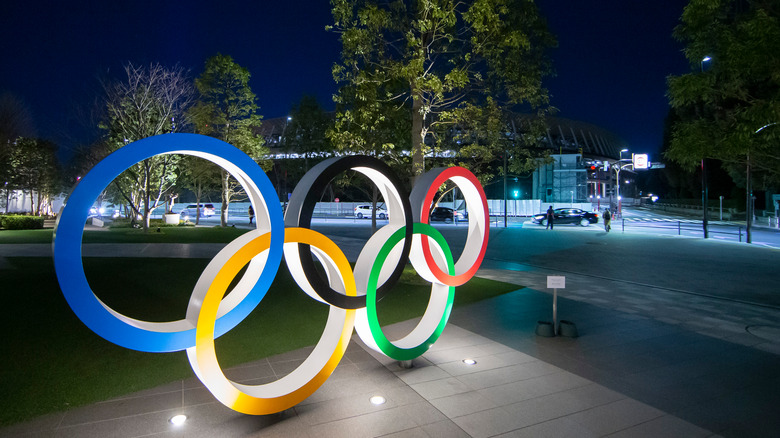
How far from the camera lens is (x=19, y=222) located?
89.2 ft

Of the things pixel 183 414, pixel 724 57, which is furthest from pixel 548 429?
pixel 724 57

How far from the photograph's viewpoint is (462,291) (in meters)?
10.6

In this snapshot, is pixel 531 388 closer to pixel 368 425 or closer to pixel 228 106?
pixel 368 425

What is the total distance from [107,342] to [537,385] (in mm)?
6350

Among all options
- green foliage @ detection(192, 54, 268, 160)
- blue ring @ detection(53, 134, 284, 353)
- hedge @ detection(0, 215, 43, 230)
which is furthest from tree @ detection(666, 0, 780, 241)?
hedge @ detection(0, 215, 43, 230)

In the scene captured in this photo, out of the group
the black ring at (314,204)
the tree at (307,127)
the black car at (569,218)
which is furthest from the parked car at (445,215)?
the black ring at (314,204)

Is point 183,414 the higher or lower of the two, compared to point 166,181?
lower

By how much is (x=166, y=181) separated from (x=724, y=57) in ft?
94.0

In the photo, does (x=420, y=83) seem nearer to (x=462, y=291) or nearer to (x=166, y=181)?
(x=462, y=291)

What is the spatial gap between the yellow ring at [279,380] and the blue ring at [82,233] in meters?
0.13

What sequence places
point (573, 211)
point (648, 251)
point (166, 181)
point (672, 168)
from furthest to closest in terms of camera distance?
1. point (672, 168)
2. point (573, 211)
3. point (166, 181)
4. point (648, 251)

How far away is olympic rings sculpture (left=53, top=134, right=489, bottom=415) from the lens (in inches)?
133

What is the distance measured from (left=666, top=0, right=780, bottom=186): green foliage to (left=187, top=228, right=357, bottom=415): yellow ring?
9685 millimetres

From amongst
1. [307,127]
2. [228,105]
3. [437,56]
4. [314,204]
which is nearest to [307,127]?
[307,127]
